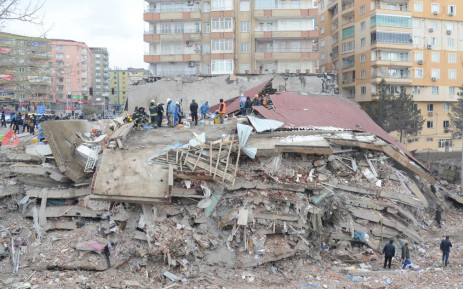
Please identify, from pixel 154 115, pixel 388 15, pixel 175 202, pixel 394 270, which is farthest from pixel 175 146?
pixel 388 15

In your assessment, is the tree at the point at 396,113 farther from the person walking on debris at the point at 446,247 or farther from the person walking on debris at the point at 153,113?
the person walking on debris at the point at 446,247

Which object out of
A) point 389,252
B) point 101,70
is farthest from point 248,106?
point 101,70

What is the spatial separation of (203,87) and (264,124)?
1088 cm

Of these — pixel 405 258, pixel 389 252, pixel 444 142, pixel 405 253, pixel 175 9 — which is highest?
pixel 175 9

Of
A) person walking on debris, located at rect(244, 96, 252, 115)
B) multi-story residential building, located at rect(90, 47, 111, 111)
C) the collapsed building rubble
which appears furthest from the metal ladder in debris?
multi-story residential building, located at rect(90, 47, 111, 111)

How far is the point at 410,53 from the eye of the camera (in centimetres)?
3447

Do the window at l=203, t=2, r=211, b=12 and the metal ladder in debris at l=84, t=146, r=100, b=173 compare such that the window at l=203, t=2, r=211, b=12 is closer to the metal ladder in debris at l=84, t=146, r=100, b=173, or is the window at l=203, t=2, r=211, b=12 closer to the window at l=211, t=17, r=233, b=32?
the window at l=211, t=17, r=233, b=32

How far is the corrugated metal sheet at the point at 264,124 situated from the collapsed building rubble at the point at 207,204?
0.29 ft

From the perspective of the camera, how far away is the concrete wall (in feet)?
77.5

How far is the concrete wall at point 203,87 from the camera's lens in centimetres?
2361

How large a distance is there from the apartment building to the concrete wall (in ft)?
39.6

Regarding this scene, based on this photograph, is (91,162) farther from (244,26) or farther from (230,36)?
(244,26)

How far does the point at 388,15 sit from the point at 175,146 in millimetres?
28426

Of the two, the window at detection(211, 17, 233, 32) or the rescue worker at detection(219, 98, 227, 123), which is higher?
the window at detection(211, 17, 233, 32)
